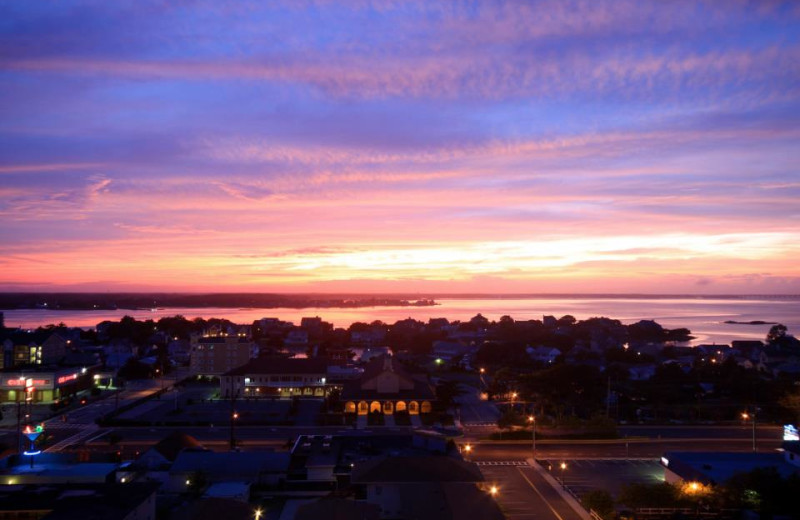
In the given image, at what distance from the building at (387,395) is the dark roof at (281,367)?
4273 mm

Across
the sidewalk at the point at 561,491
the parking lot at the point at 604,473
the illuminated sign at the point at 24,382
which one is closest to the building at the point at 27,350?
the illuminated sign at the point at 24,382

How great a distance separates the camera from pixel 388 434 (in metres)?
19.6

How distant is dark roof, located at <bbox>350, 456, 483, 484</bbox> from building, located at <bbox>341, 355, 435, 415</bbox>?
40.4 feet

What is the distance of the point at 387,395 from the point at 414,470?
13.5 m

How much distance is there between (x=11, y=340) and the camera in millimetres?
38281

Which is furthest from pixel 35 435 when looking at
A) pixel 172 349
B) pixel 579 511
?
pixel 172 349

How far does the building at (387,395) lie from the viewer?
27125mm

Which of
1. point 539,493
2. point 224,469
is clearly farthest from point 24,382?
point 539,493

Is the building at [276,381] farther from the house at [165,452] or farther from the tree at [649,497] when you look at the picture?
the tree at [649,497]

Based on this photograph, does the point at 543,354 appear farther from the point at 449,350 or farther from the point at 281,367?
the point at 281,367

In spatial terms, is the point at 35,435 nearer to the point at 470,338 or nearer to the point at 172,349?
the point at 172,349

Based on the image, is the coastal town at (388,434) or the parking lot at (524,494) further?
the parking lot at (524,494)

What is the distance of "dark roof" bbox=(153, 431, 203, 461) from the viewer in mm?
17203

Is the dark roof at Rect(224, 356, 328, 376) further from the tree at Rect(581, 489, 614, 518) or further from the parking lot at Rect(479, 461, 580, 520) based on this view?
the tree at Rect(581, 489, 614, 518)
